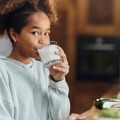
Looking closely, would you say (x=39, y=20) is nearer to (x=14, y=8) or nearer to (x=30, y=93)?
(x=14, y=8)

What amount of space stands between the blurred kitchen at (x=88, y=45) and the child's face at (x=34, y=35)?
3.22 m

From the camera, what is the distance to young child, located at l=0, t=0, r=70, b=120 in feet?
4.37

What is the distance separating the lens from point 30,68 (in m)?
1.42

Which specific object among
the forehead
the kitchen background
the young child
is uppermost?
the forehead

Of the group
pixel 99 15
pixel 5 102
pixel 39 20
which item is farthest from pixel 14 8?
pixel 99 15

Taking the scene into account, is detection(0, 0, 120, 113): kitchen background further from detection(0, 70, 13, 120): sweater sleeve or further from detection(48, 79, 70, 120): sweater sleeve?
detection(0, 70, 13, 120): sweater sleeve

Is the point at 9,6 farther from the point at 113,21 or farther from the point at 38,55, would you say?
the point at 113,21

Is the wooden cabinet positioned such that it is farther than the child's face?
Yes

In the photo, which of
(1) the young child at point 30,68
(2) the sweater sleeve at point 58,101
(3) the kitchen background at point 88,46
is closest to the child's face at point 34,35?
(1) the young child at point 30,68

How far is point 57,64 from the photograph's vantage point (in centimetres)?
135

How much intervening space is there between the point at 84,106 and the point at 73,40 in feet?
2.38

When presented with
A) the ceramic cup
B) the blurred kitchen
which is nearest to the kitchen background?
the blurred kitchen

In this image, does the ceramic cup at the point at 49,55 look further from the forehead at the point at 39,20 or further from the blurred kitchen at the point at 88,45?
the blurred kitchen at the point at 88,45

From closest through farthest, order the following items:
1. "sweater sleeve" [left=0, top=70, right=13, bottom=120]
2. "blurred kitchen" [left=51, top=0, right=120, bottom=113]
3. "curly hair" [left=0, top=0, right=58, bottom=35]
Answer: "sweater sleeve" [left=0, top=70, right=13, bottom=120] < "curly hair" [left=0, top=0, right=58, bottom=35] < "blurred kitchen" [left=51, top=0, right=120, bottom=113]
